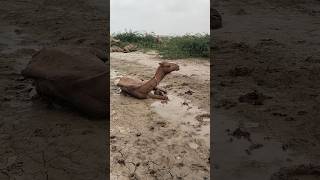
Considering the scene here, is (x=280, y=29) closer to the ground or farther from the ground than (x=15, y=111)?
farther from the ground

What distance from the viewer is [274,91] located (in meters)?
6.25

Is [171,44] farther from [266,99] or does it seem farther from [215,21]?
[266,99]

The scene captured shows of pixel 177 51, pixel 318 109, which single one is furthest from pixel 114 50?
pixel 318 109

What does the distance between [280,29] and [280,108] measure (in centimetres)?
470

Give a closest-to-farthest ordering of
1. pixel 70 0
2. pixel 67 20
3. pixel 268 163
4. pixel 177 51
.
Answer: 1. pixel 268 163
2. pixel 177 51
3. pixel 67 20
4. pixel 70 0

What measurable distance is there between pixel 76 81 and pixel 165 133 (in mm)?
1126

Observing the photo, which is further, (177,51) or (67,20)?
(67,20)

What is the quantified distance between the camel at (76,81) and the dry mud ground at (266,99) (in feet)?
4.34

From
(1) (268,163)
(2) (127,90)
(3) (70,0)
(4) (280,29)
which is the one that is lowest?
(1) (268,163)

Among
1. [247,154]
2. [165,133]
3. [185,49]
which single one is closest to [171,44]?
[185,49]

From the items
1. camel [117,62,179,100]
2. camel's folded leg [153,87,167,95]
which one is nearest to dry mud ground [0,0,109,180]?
camel [117,62,179,100]

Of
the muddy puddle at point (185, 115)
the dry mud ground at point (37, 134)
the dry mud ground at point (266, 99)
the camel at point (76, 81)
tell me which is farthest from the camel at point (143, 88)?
the dry mud ground at point (37, 134)

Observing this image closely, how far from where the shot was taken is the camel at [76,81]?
5227mm

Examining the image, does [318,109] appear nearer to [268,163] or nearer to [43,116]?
[268,163]
